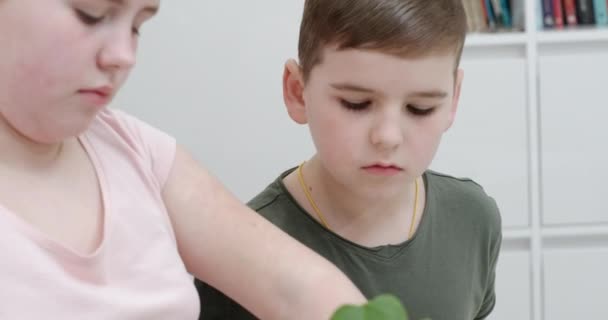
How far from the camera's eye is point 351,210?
3.73 ft

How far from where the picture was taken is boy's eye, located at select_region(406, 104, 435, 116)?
1.00 metres

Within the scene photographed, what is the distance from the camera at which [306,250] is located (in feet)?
2.95

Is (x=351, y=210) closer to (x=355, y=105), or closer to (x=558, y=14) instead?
(x=355, y=105)

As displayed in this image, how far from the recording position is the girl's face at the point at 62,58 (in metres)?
0.66

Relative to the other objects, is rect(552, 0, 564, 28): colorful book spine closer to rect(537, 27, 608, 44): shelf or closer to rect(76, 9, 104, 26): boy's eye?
rect(537, 27, 608, 44): shelf

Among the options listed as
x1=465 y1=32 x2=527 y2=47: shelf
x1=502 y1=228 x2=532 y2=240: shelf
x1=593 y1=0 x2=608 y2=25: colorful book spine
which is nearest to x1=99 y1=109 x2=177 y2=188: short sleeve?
A: x1=465 y1=32 x2=527 y2=47: shelf

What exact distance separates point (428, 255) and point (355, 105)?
0.89ft

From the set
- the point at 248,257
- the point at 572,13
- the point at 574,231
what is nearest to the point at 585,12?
the point at 572,13

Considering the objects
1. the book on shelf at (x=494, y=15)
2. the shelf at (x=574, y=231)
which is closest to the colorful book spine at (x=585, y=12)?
the book on shelf at (x=494, y=15)

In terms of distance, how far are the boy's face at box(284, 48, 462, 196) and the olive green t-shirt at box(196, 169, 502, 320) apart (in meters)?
0.11

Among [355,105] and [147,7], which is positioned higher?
[147,7]

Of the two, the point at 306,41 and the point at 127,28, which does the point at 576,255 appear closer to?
the point at 306,41

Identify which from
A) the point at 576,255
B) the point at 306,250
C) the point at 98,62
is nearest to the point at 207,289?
the point at 306,250

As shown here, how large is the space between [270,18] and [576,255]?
1018mm
